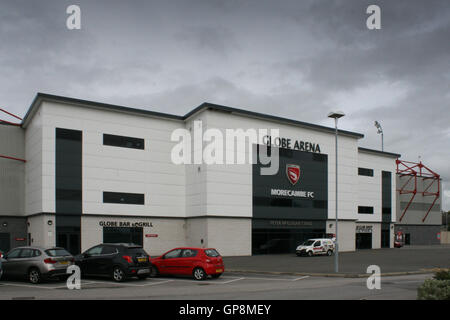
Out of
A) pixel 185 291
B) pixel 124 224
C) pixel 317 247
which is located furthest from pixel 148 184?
pixel 185 291

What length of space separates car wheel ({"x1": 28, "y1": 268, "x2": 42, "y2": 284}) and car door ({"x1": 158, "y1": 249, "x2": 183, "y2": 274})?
5170 mm

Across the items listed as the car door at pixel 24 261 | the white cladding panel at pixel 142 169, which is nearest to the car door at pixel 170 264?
the car door at pixel 24 261

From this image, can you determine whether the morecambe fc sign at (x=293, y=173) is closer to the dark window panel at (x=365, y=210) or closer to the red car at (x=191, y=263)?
the dark window panel at (x=365, y=210)

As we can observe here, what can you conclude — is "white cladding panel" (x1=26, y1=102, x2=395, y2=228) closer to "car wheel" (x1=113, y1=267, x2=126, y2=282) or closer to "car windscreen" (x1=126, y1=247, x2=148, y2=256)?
"car windscreen" (x1=126, y1=247, x2=148, y2=256)

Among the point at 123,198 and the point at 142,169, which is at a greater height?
the point at 142,169

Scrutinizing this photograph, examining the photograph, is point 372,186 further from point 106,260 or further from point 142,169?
point 106,260

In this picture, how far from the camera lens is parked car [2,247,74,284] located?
16516 millimetres

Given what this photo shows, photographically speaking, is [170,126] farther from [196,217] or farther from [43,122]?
[43,122]

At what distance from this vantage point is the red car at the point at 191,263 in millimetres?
18719

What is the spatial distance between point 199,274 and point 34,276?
21.8ft

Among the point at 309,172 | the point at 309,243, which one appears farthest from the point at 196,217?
the point at 309,172

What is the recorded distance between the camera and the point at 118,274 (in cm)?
1728

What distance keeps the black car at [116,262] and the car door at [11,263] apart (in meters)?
2.31
